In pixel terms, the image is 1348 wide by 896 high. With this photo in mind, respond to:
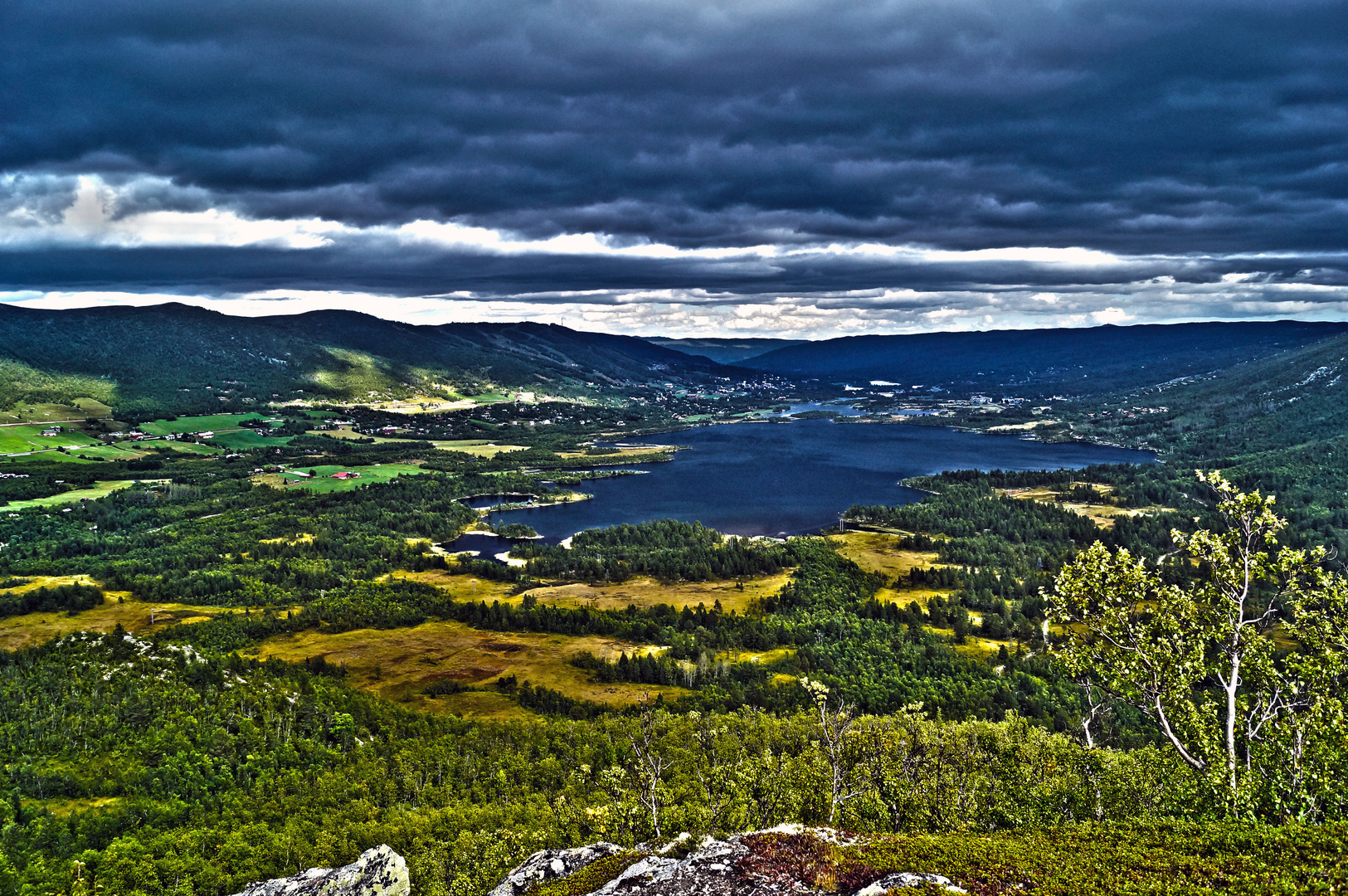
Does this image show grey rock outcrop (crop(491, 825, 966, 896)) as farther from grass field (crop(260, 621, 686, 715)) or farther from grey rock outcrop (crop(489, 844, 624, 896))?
grass field (crop(260, 621, 686, 715))

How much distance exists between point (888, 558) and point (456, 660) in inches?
3995

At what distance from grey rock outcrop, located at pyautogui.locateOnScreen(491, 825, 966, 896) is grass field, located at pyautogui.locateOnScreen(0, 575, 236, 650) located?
134058 mm

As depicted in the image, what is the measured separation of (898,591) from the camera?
156 metres

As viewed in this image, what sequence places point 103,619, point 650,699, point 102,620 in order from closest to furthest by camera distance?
point 650,699 < point 102,620 < point 103,619

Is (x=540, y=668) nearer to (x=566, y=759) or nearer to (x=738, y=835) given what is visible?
(x=566, y=759)

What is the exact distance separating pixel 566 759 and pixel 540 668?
42628 mm

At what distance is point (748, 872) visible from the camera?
25.1m

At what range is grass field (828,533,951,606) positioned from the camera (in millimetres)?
153750

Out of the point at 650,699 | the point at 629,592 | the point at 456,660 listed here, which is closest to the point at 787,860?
the point at 650,699

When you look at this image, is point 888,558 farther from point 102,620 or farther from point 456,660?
point 102,620

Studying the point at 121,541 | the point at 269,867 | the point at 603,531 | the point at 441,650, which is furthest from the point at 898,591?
the point at 121,541

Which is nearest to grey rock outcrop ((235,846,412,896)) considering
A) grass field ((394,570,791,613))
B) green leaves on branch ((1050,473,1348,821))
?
green leaves on branch ((1050,473,1348,821))

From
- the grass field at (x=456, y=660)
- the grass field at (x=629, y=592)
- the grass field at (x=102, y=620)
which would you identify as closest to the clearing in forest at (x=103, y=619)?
the grass field at (x=102, y=620)

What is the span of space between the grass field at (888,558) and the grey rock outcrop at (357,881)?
119 m
